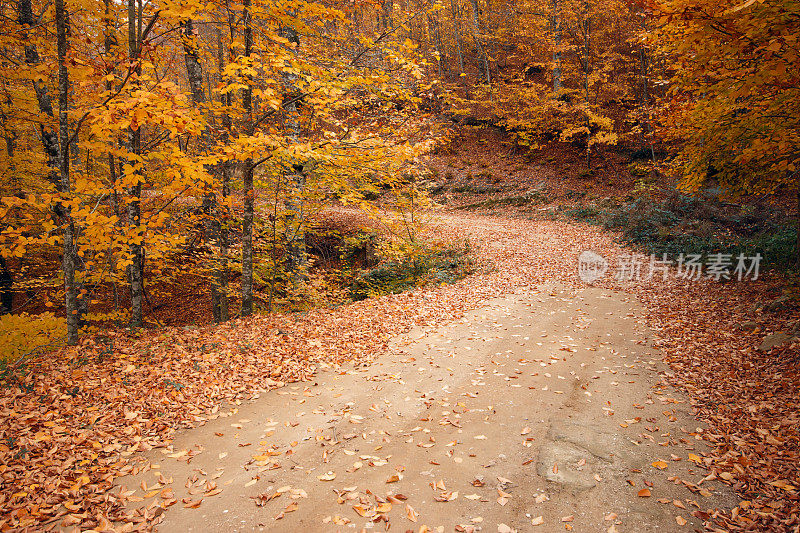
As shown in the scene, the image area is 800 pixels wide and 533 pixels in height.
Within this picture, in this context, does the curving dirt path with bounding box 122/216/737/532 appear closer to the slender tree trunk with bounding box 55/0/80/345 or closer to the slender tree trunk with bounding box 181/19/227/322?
the slender tree trunk with bounding box 55/0/80/345

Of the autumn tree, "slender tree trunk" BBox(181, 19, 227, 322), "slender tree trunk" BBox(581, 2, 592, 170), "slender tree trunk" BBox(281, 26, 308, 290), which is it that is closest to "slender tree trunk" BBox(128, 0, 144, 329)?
"slender tree trunk" BBox(181, 19, 227, 322)

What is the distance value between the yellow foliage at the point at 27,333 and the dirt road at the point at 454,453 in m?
5.89

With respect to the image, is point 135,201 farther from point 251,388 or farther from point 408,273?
point 408,273

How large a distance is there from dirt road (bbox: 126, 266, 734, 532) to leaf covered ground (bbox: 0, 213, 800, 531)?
1.18 feet

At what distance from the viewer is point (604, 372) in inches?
268

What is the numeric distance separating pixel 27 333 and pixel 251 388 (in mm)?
6579

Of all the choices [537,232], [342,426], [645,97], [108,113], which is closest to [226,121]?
[108,113]

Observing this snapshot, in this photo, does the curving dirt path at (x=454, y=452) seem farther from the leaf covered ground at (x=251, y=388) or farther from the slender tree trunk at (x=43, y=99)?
the slender tree trunk at (x=43, y=99)

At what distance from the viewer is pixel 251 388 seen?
6.06 m

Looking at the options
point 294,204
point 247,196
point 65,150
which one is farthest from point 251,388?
point 294,204

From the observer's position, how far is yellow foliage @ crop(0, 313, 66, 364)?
25.7ft

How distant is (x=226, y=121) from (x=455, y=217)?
14.9 meters

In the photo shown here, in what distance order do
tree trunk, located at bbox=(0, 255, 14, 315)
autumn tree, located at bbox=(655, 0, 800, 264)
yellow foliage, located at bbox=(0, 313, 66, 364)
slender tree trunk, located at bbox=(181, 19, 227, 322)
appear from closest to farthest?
1. autumn tree, located at bbox=(655, 0, 800, 264)
2. yellow foliage, located at bbox=(0, 313, 66, 364)
3. slender tree trunk, located at bbox=(181, 19, 227, 322)
4. tree trunk, located at bbox=(0, 255, 14, 315)

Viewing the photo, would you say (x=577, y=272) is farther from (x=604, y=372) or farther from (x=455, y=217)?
(x=455, y=217)
